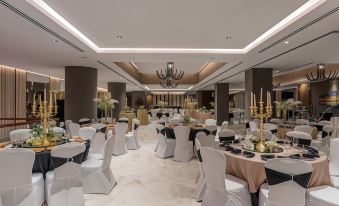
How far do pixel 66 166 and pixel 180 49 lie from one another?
14.0 ft

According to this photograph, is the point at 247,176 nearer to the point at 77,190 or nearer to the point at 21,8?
the point at 77,190

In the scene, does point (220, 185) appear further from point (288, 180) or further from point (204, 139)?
point (204, 139)

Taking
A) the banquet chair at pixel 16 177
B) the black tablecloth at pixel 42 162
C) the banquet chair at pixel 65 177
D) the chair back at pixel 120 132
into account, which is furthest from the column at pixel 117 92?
the banquet chair at pixel 16 177

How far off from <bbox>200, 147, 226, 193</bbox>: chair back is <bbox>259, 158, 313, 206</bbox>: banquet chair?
1.72 ft

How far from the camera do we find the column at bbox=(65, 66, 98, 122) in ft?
27.1

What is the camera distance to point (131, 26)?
14.8 ft

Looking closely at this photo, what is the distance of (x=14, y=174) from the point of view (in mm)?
2719

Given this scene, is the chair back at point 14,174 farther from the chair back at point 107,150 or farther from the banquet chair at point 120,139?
the banquet chair at point 120,139

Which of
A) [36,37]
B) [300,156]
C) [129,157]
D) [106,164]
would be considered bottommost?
[129,157]

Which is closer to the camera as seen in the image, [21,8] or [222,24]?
[21,8]

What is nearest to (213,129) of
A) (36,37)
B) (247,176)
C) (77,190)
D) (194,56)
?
(194,56)

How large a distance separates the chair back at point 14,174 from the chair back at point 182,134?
373 cm

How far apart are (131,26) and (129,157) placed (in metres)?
3.61

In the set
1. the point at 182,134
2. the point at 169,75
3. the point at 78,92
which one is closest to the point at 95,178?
the point at 182,134
